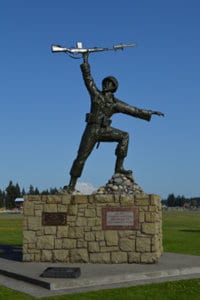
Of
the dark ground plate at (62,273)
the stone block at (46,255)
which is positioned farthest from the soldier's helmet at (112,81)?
the dark ground plate at (62,273)

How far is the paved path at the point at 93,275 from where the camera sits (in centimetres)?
1065

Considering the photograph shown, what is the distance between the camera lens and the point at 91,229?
46.2 ft

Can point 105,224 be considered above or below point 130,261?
above

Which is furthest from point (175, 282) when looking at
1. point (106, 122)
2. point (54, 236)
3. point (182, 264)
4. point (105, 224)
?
point (106, 122)

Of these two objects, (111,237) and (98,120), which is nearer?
(111,237)

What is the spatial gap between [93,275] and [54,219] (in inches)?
122

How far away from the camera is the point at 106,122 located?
1533cm

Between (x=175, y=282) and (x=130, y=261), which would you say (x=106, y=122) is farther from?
(x=175, y=282)

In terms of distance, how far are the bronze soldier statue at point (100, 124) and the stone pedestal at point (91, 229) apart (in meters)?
1.13

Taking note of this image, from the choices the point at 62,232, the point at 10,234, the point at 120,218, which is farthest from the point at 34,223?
the point at 10,234

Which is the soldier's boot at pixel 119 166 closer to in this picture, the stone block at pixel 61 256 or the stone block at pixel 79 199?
the stone block at pixel 79 199

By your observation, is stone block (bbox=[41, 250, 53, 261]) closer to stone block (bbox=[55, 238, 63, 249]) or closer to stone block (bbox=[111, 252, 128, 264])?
stone block (bbox=[55, 238, 63, 249])

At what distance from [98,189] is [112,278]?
383cm

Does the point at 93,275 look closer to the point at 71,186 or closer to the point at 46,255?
the point at 46,255
